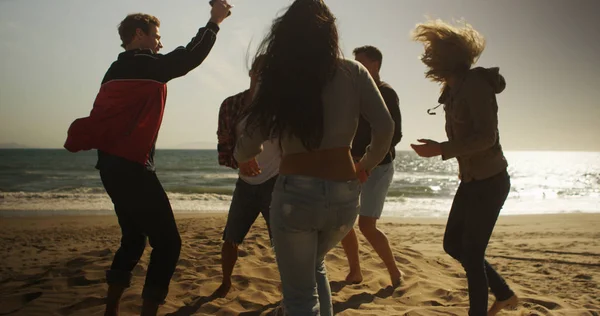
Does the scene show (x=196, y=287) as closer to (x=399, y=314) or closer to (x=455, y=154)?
(x=399, y=314)

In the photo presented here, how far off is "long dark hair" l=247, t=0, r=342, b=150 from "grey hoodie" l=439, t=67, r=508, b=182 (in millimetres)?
1072

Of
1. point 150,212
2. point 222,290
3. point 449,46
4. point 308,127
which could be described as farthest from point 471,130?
point 222,290

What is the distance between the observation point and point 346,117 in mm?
1810

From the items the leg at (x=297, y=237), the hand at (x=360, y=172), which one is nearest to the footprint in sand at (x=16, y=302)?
the leg at (x=297, y=237)

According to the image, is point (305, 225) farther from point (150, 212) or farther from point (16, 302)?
point (16, 302)

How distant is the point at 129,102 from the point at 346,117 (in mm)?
1332

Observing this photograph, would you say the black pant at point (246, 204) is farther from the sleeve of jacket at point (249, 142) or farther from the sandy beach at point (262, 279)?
the sleeve of jacket at point (249, 142)

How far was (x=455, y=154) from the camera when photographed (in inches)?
99.6

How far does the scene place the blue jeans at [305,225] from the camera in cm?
176

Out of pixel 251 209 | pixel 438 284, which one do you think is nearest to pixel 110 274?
pixel 251 209

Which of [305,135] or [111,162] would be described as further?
[111,162]

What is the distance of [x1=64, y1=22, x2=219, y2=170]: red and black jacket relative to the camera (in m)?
2.49

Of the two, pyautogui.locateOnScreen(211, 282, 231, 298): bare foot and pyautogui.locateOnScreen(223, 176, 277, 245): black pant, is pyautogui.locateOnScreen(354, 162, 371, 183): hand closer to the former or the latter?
pyautogui.locateOnScreen(223, 176, 277, 245): black pant

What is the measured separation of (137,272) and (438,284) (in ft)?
9.76
